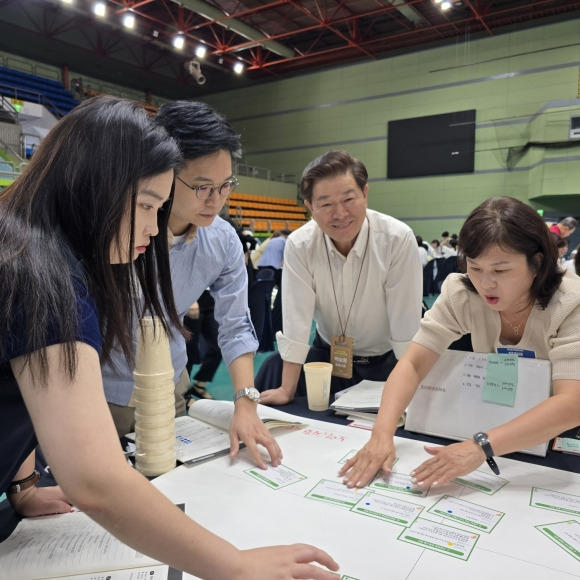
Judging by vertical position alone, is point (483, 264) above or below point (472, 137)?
below

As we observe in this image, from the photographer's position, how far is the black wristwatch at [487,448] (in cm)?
99

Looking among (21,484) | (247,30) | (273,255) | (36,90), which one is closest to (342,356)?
(21,484)

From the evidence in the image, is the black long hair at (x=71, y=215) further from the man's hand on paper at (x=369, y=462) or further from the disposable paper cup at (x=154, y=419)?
the man's hand on paper at (x=369, y=462)

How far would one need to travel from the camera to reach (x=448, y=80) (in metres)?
12.2

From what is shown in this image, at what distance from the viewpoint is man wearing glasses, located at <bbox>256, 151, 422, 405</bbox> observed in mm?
1686

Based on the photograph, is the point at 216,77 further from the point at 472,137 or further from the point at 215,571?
the point at 215,571

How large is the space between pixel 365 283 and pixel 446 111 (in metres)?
11.9

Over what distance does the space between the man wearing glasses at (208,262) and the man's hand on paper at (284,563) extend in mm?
420

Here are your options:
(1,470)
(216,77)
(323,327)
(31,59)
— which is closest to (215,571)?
(1,470)

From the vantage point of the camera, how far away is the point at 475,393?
1.17m

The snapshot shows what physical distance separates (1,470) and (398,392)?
87 cm

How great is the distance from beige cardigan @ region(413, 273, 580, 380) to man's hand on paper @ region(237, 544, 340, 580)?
76 cm

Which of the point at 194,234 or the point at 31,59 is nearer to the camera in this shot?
the point at 194,234

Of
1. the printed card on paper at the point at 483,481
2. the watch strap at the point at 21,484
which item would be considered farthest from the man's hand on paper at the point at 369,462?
the watch strap at the point at 21,484
